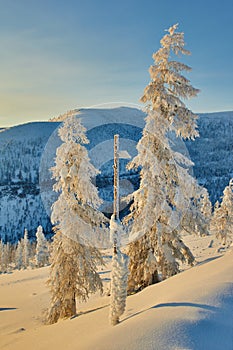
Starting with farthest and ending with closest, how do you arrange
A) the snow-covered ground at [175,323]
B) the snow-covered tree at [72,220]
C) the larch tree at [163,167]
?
1. the snow-covered tree at [72,220]
2. the larch tree at [163,167]
3. the snow-covered ground at [175,323]

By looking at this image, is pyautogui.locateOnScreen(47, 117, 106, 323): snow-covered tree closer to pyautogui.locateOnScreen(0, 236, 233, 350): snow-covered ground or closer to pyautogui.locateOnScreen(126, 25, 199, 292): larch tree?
pyautogui.locateOnScreen(126, 25, 199, 292): larch tree

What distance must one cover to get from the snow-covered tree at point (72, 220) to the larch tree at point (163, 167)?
102 inches

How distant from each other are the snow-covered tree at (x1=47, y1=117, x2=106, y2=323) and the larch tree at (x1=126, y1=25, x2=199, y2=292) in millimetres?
2597

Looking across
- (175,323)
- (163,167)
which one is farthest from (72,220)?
(175,323)

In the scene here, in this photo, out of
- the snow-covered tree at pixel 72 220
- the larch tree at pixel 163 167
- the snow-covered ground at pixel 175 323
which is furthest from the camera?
the snow-covered tree at pixel 72 220

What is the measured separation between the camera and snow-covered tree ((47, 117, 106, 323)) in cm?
1509

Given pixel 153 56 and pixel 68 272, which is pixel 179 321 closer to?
pixel 68 272

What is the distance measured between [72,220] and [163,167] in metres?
5.16

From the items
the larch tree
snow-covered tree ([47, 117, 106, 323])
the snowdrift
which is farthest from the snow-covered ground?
snow-covered tree ([47, 117, 106, 323])

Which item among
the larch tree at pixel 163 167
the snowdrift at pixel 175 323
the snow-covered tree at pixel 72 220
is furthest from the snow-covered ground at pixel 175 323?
the snow-covered tree at pixel 72 220

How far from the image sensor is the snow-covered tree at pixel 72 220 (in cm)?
1509

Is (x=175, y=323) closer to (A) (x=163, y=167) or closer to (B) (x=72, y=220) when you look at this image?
(A) (x=163, y=167)

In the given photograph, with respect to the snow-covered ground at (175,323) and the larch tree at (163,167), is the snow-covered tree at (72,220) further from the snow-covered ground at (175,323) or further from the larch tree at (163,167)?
the snow-covered ground at (175,323)

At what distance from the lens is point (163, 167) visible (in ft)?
45.3
